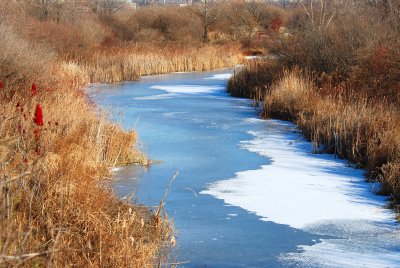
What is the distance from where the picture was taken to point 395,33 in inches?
581

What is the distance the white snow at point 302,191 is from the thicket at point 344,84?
1.04 feet

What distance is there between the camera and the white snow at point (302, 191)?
6.90 meters

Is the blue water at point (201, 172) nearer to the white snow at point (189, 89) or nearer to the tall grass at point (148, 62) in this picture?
the white snow at point (189, 89)

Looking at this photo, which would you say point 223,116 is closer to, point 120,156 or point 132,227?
point 120,156

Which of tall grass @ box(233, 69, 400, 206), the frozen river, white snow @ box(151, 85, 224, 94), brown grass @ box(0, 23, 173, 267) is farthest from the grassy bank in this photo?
brown grass @ box(0, 23, 173, 267)

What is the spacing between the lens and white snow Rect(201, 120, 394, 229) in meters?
6.90

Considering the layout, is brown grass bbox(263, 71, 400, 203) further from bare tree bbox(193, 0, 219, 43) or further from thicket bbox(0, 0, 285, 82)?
bare tree bbox(193, 0, 219, 43)

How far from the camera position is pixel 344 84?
14523mm

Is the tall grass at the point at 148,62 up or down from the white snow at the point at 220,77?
up

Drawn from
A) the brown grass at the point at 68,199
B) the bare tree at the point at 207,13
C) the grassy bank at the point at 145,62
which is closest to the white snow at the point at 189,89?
the grassy bank at the point at 145,62

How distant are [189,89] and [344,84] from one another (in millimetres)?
5828

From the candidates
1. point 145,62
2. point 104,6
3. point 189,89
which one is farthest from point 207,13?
point 189,89

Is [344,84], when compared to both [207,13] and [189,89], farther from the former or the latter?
[207,13]

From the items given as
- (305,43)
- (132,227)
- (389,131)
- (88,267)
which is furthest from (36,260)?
(305,43)
